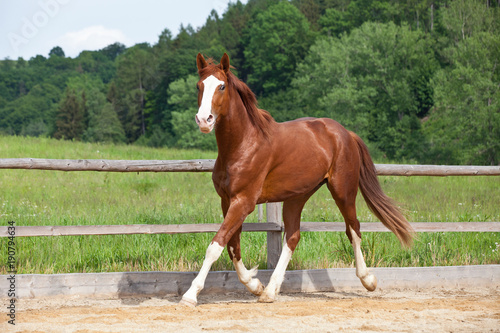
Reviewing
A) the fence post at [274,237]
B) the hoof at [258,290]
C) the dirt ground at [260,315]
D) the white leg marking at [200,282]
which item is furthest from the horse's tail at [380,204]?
the white leg marking at [200,282]

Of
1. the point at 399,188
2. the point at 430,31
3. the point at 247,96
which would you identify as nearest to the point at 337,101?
the point at 430,31

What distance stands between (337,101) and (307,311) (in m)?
39.2

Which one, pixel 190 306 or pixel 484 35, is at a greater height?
pixel 484 35

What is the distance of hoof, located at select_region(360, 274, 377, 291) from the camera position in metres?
5.40

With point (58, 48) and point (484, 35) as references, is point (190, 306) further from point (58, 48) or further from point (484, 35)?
point (58, 48)

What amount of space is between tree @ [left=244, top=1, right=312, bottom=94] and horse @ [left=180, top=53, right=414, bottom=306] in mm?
53934

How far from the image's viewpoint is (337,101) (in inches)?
1677

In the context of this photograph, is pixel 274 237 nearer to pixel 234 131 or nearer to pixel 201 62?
pixel 234 131

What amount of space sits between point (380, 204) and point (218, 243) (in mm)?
2006

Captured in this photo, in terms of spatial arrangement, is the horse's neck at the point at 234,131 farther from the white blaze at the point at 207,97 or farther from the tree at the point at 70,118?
the tree at the point at 70,118

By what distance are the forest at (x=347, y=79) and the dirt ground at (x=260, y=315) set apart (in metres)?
28.8

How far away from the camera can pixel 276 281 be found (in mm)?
5164

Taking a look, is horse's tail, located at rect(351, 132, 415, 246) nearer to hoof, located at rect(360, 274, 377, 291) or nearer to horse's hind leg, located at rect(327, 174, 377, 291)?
horse's hind leg, located at rect(327, 174, 377, 291)

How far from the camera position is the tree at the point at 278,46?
60.1 m
